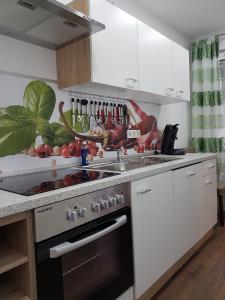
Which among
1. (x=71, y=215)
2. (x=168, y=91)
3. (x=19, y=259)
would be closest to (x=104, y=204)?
(x=71, y=215)

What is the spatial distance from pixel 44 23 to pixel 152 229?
1374 mm

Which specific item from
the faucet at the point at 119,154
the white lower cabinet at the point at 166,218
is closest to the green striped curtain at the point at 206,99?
the white lower cabinet at the point at 166,218

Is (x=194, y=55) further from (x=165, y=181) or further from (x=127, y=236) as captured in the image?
(x=127, y=236)

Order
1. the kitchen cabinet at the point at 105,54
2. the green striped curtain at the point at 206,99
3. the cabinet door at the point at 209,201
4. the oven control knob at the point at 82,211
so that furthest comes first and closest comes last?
the green striped curtain at the point at 206,99 < the cabinet door at the point at 209,201 < the kitchen cabinet at the point at 105,54 < the oven control knob at the point at 82,211

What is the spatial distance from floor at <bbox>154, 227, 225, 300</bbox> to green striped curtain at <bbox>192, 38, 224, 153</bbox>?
4.49ft

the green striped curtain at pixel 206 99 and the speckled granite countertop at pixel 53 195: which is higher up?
the green striped curtain at pixel 206 99

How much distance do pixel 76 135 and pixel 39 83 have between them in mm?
467

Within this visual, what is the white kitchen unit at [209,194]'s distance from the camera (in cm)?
235

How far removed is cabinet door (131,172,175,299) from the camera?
1462mm

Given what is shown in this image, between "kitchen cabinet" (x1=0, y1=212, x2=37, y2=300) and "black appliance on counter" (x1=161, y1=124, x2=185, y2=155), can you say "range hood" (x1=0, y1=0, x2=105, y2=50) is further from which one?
"black appliance on counter" (x1=161, y1=124, x2=185, y2=155)

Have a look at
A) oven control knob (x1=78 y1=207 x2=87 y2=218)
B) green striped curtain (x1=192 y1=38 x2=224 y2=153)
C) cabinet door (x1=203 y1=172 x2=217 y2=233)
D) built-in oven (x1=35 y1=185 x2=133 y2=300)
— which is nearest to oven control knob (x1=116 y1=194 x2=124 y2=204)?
built-in oven (x1=35 y1=185 x2=133 y2=300)

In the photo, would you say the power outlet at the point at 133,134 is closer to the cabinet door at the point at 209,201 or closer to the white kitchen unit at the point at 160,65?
the white kitchen unit at the point at 160,65

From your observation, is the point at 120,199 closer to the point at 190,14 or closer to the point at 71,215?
the point at 71,215

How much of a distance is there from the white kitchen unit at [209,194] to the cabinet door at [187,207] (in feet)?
0.34
